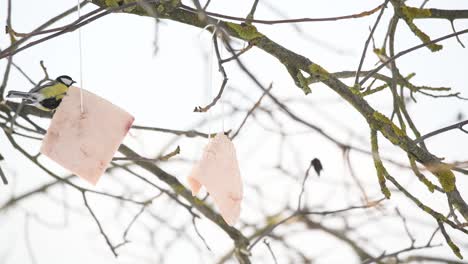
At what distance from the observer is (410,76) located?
104 centimetres

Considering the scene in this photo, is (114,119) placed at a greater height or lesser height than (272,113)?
lesser

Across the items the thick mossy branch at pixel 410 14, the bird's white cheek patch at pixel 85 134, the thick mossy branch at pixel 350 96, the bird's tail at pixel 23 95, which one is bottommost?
the bird's white cheek patch at pixel 85 134

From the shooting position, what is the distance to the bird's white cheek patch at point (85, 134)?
80 centimetres

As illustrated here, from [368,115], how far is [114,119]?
37cm

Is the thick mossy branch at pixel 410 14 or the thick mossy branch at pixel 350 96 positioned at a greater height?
the thick mossy branch at pixel 410 14

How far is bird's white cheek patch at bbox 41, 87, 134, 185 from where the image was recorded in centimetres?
80

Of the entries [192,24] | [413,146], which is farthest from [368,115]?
[192,24]

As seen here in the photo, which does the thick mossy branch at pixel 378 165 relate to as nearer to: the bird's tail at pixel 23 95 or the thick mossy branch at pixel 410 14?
the thick mossy branch at pixel 410 14

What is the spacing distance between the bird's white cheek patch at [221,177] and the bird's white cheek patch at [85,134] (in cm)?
12

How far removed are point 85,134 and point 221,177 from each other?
7.5 inches

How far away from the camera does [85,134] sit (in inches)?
31.9

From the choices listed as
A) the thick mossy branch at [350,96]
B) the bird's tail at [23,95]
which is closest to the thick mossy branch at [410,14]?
the thick mossy branch at [350,96]

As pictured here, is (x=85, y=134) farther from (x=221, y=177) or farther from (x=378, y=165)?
(x=378, y=165)

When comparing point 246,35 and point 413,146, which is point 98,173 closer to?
point 246,35
